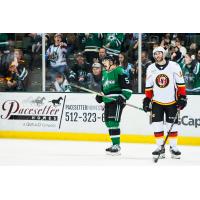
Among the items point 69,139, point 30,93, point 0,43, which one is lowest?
point 69,139

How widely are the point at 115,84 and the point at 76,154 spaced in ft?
3.65

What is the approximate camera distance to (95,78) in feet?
31.8

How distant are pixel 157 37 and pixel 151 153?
5.94ft

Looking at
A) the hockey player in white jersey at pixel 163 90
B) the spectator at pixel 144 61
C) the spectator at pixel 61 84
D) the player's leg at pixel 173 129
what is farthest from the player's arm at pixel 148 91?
the spectator at pixel 61 84

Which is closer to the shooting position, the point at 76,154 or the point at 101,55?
the point at 76,154

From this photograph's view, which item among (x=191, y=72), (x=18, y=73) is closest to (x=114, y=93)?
(x=191, y=72)

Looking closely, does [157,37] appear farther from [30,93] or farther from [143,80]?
[30,93]

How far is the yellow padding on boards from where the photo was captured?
30.4 ft

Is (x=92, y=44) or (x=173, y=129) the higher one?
(x=92, y=44)

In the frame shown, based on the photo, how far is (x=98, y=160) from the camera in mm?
8031

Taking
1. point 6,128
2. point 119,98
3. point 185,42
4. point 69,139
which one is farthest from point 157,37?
point 6,128

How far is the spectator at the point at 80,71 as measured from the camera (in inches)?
383

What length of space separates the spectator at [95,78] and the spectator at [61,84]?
1.21 ft

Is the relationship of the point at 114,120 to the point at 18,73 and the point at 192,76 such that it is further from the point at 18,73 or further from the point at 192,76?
the point at 18,73
